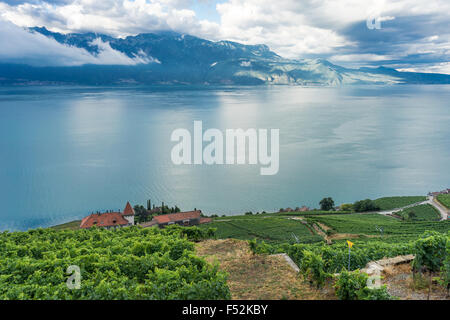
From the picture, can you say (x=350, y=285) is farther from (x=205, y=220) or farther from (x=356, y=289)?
(x=205, y=220)

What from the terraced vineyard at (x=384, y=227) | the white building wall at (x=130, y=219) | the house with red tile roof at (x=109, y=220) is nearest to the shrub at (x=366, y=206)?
the terraced vineyard at (x=384, y=227)

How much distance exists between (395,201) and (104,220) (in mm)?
46606

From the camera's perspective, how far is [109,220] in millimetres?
43656

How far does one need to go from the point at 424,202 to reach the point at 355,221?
18.1 m

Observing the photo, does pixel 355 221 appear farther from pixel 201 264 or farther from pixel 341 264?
pixel 201 264

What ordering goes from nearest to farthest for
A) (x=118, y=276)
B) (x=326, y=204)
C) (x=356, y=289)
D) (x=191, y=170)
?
(x=356, y=289) → (x=118, y=276) → (x=326, y=204) → (x=191, y=170)

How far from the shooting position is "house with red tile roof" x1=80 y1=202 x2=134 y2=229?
41987mm

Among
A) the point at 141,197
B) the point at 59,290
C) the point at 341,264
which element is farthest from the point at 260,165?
the point at 59,290

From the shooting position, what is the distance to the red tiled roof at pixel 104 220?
41.8m

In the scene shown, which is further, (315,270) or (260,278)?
(260,278)

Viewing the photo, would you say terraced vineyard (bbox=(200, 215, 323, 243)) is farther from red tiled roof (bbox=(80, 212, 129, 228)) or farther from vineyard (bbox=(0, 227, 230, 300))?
vineyard (bbox=(0, 227, 230, 300))

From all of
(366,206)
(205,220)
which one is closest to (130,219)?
(205,220)

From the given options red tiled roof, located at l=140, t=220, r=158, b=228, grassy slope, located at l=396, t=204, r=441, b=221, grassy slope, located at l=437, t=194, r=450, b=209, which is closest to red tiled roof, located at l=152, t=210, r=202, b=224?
red tiled roof, located at l=140, t=220, r=158, b=228

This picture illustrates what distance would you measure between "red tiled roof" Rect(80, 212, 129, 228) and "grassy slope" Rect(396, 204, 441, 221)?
4057 cm
